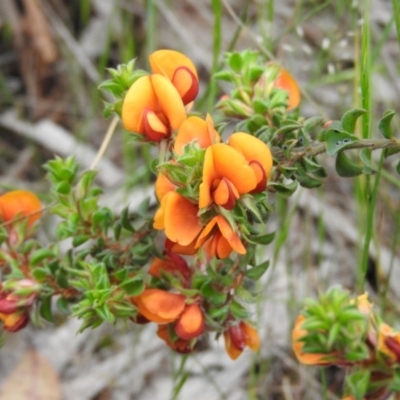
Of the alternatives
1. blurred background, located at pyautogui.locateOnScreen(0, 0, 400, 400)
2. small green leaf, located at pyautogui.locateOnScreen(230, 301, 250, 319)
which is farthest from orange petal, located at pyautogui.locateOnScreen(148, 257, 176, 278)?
blurred background, located at pyautogui.locateOnScreen(0, 0, 400, 400)

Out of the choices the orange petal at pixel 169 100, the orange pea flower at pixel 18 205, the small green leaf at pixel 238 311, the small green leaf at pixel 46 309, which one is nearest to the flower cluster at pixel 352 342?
the small green leaf at pixel 238 311

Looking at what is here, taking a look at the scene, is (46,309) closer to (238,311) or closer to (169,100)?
(238,311)

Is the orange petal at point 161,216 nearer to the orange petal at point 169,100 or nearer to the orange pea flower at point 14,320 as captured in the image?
the orange petal at point 169,100

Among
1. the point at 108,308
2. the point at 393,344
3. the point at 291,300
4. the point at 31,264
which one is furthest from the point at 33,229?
the point at 291,300

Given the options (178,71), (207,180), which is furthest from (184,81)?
(207,180)

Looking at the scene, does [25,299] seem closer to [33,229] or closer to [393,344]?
[33,229]
